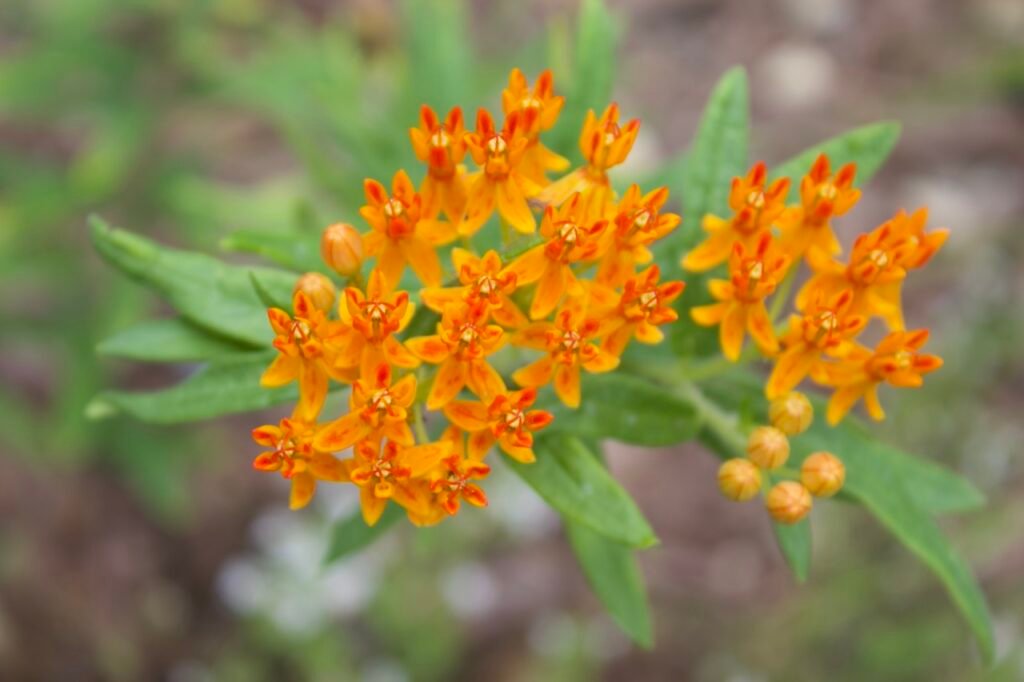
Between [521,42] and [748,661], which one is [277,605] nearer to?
[748,661]

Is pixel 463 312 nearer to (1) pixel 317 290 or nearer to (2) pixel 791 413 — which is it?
(1) pixel 317 290

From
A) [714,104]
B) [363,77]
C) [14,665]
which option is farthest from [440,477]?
[14,665]

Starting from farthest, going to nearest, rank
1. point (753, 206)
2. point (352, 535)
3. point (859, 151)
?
point (352, 535)
point (859, 151)
point (753, 206)

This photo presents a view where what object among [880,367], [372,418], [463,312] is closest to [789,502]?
[880,367]

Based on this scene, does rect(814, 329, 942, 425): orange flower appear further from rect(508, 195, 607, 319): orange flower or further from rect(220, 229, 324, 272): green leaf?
rect(220, 229, 324, 272): green leaf

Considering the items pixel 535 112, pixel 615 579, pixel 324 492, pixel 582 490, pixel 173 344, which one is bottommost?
pixel 324 492

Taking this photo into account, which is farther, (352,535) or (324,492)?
(324,492)
